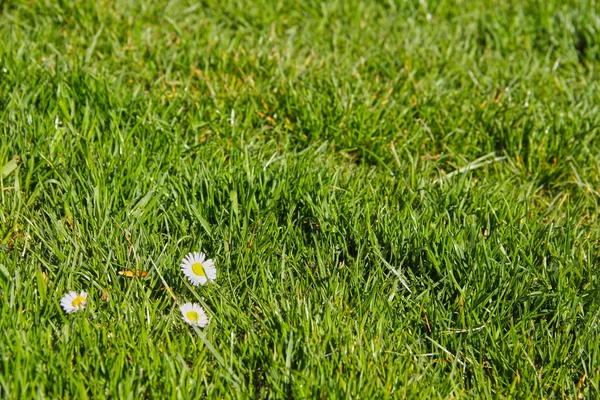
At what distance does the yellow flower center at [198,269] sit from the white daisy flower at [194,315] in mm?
121

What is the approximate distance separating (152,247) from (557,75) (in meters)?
2.55

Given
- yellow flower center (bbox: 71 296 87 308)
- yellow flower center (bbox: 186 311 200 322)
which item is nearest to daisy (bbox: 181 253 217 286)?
yellow flower center (bbox: 186 311 200 322)

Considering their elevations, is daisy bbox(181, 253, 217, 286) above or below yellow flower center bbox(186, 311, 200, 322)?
above

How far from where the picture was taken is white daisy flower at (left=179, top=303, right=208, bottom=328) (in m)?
2.21

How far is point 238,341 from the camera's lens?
2213 millimetres

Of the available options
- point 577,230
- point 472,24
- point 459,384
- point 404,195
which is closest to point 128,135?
point 404,195

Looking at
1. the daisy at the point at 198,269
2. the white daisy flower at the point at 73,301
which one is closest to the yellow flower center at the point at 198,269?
the daisy at the point at 198,269

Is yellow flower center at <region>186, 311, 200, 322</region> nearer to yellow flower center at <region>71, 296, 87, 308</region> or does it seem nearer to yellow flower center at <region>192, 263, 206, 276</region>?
yellow flower center at <region>192, 263, 206, 276</region>

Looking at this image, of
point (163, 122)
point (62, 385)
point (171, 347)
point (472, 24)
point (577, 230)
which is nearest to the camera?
point (62, 385)

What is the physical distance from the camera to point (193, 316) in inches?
87.7

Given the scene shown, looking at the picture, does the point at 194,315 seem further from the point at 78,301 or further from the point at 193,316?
the point at 78,301

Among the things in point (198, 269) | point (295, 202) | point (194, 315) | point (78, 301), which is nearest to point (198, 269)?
point (198, 269)

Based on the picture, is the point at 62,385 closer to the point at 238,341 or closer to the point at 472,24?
the point at 238,341

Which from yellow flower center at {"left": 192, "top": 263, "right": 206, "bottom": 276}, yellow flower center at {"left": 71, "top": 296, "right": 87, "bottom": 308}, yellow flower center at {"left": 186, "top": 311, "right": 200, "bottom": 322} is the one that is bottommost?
yellow flower center at {"left": 186, "top": 311, "right": 200, "bottom": 322}
